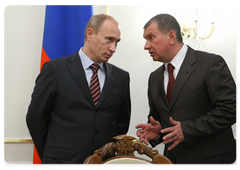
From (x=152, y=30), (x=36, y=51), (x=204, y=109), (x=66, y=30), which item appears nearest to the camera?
(x=204, y=109)

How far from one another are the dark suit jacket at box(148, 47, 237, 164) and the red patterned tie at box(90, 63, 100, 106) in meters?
0.46

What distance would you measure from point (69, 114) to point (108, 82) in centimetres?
36

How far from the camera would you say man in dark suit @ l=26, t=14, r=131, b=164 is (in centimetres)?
183

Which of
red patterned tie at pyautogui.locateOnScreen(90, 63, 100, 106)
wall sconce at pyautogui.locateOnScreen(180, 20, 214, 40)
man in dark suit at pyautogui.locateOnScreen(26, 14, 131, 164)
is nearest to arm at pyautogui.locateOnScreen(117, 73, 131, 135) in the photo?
man in dark suit at pyautogui.locateOnScreen(26, 14, 131, 164)

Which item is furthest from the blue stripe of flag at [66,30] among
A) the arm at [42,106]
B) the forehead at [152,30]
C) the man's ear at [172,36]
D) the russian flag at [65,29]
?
the man's ear at [172,36]

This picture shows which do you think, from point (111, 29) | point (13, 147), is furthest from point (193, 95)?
point (13, 147)

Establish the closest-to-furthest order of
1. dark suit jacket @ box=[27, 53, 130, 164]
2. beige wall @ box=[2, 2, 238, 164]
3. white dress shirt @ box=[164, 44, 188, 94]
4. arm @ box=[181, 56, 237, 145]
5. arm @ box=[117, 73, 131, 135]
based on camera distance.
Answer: arm @ box=[181, 56, 237, 145]
dark suit jacket @ box=[27, 53, 130, 164]
white dress shirt @ box=[164, 44, 188, 94]
arm @ box=[117, 73, 131, 135]
beige wall @ box=[2, 2, 238, 164]

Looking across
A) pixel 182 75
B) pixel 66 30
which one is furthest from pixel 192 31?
pixel 66 30

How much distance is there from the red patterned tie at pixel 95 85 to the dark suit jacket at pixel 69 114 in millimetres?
37

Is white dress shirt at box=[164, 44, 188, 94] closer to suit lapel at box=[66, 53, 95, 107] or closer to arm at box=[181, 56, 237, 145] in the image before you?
arm at box=[181, 56, 237, 145]

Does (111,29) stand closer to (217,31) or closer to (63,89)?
(63,89)

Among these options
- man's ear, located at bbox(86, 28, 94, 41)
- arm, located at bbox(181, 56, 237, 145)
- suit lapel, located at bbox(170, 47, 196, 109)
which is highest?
man's ear, located at bbox(86, 28, 94, 41)

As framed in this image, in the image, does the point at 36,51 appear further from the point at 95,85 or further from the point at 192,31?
the point at 192,31

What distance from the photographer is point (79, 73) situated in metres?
1.92
